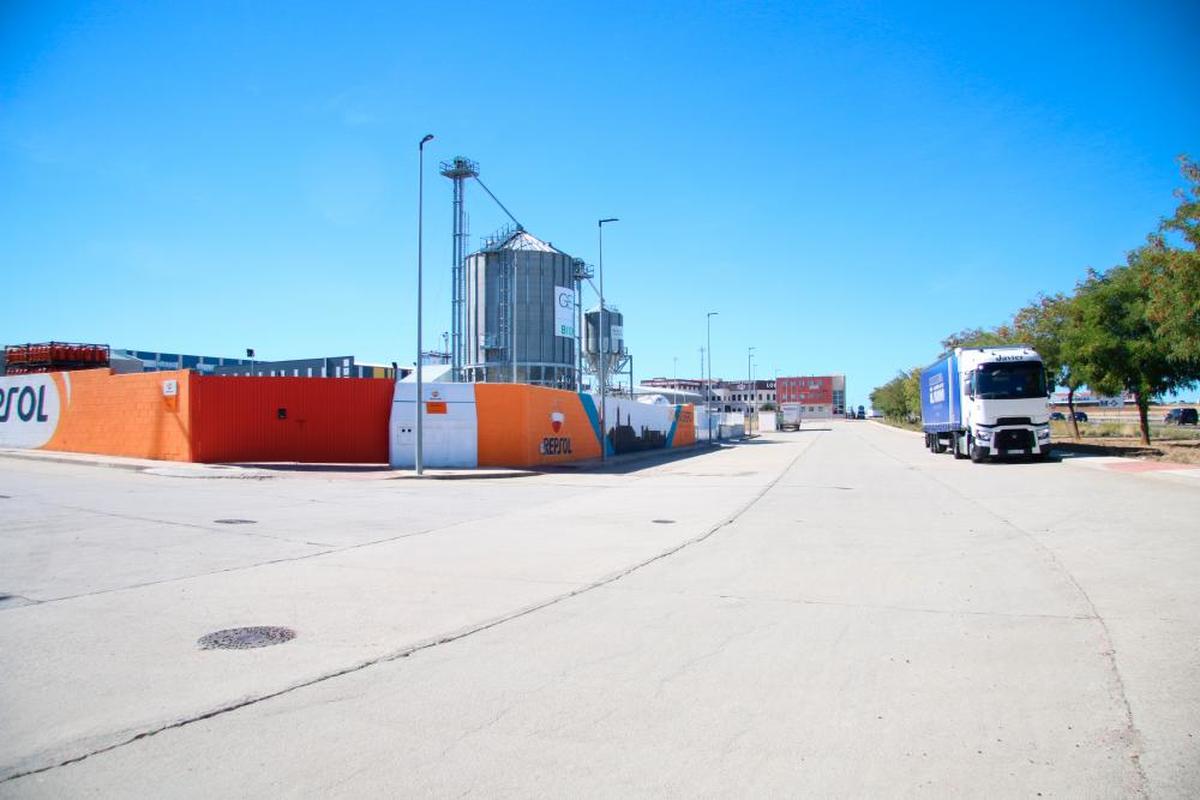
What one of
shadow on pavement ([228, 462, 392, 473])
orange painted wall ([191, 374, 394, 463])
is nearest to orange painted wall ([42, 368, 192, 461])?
orange painted wall ([191, 374, 394, 463])

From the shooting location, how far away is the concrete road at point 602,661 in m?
3.74

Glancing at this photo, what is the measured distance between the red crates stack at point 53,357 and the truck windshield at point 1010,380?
138 ft

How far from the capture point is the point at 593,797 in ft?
11.3

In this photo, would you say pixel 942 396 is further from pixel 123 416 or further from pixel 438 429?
pixel 123 416

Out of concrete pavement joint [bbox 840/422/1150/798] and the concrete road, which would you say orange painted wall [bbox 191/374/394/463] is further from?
concrete pavement joint [bbox 840/422/1150/798]

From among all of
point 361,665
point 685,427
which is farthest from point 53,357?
point 361,665

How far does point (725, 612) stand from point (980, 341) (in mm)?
55661

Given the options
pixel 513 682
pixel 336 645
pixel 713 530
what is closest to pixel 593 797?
pixel 513 682

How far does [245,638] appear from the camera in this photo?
19.5 feet

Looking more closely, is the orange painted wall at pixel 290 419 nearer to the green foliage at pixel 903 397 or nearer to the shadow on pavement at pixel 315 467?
the shadow on pavement at pixel 315 467

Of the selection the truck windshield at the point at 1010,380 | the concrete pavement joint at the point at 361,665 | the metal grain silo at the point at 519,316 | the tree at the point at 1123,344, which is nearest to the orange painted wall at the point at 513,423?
the metal grain silo at the point at 519,316

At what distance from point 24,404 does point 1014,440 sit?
139ft

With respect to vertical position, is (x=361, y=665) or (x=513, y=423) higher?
(x=513, y=423)

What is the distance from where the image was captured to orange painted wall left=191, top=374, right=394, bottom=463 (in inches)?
1005
